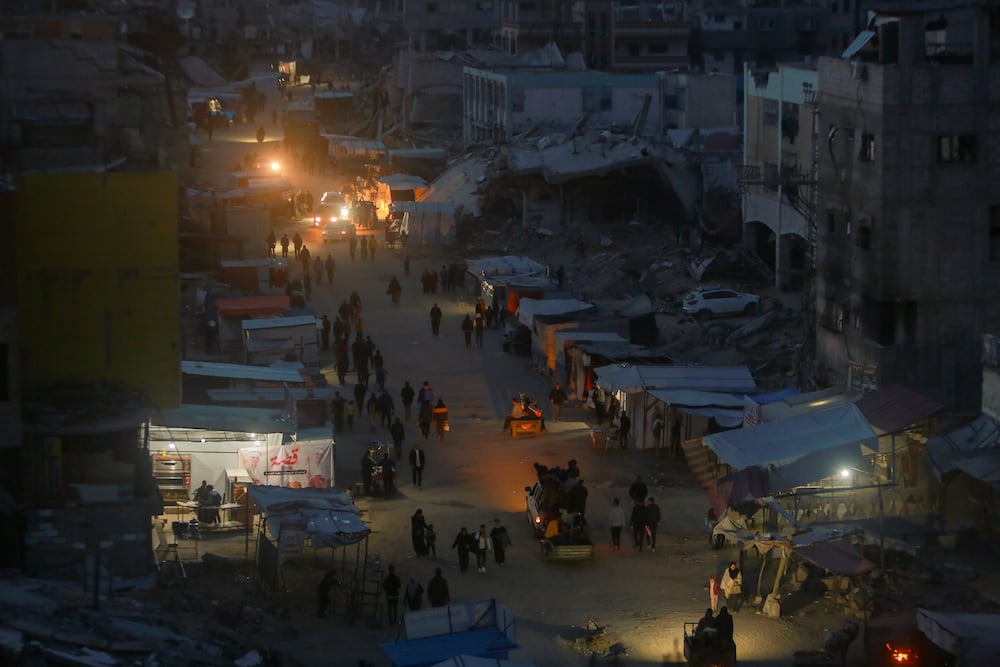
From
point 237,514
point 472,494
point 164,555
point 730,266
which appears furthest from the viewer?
point 730,266

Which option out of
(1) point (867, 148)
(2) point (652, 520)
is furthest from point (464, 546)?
(1) point (867, 148)

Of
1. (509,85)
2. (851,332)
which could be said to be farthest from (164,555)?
(509,85)

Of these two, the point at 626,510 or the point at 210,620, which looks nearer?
the point at 210,620

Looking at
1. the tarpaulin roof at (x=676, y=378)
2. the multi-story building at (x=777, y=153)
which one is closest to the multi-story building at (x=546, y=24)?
the multi-story building at (x=777, y=153)

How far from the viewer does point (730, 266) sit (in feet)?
149

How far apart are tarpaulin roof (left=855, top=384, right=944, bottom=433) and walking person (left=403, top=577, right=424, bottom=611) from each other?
6.71 metres

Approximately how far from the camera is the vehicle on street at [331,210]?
57562mm

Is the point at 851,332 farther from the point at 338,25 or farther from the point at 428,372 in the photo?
the point at 338,25

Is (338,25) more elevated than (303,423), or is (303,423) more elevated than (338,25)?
(338,25)

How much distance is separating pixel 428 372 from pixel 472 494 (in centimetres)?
1014

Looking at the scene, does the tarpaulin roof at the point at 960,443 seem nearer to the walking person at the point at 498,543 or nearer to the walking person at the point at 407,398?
the walking person at the point at 498,543

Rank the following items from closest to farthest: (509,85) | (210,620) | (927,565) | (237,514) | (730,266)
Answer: (210,620) → (927,565) → (237,514) → (730,266) → (509,85)

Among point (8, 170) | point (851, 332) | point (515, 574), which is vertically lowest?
point (515, 574)

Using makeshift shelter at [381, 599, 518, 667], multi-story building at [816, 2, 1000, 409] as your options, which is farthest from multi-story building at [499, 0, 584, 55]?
makeshift shelter at [381, 599, 518, 667]
